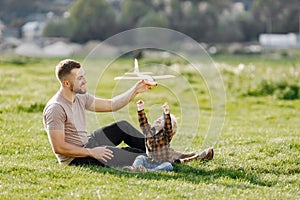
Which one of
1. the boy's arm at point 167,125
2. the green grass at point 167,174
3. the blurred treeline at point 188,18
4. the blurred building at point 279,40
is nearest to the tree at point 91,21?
the blurred treeline at point 188,18

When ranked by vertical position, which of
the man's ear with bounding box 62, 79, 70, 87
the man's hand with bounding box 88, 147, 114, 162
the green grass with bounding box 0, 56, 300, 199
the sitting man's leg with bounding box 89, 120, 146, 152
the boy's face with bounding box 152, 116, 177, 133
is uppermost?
the man's ear with bounding box 62, 79, 70, 87

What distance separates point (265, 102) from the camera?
17469 millimetres

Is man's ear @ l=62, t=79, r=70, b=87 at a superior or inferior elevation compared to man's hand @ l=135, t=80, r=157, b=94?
superior

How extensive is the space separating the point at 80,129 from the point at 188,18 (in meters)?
53.8

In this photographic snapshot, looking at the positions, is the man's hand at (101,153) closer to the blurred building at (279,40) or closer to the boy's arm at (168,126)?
the boy's arm at (168,126)

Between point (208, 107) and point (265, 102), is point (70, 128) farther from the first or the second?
point (265, 102)

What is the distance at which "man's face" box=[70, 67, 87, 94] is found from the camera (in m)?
6.51

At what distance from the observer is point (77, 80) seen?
6531mm

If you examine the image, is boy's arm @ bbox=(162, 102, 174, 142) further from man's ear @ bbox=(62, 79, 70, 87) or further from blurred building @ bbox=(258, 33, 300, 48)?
blurred building @ bbox=(258, 33, 300, 48)

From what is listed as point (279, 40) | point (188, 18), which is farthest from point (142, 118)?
point (279, 40)

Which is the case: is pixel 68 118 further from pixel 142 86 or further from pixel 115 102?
pixel 142 86

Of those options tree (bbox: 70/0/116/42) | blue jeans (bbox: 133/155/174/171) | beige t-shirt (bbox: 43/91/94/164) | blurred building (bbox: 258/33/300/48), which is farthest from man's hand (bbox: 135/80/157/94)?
blurred building (bbox: 258/33/300/48)

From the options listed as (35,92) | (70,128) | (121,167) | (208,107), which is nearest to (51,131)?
(70,128)

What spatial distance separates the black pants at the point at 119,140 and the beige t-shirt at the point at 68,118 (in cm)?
21
